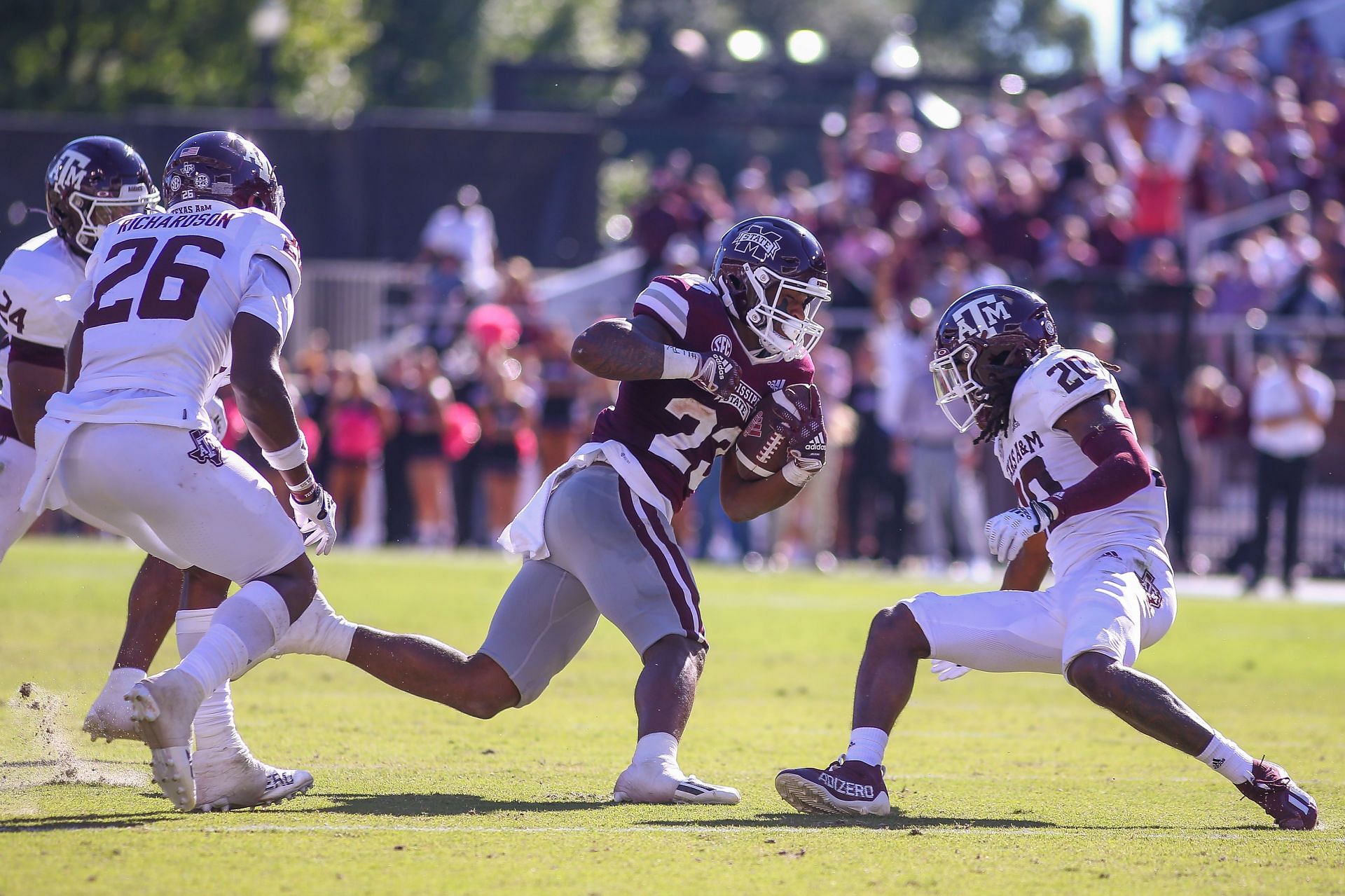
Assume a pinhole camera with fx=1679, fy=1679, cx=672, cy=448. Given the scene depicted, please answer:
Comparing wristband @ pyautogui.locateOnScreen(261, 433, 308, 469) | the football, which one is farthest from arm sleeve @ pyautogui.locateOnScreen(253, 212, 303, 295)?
the football

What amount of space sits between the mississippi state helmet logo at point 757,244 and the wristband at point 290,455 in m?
1.67

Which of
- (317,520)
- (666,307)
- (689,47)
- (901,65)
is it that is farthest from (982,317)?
(901,65)

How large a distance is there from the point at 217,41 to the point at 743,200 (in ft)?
49.3

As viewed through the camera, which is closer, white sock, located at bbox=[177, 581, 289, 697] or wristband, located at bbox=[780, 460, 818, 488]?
white sock, located at bbox=[177, 581, 289, 697]

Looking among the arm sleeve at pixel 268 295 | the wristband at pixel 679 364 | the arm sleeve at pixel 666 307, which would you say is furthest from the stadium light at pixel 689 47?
the arm sleeve at pixel 268 295

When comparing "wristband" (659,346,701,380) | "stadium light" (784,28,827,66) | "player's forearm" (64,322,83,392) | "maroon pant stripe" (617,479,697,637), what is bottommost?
"maroon pant stripe" (617,479,697,637)

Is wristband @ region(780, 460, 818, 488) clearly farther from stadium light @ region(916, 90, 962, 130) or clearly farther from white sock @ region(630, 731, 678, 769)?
stadium light @ region(916, 90, 962, 130)

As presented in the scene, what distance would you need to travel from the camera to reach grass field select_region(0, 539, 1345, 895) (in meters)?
4.33

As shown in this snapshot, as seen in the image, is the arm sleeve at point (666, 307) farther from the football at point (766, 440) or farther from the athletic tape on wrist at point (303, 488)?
the athletic tape on wrist at point (303, 488)

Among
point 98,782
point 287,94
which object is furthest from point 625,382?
point 287,94

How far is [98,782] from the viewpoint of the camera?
5633mm

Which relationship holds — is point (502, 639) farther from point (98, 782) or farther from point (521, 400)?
point (521, 400)

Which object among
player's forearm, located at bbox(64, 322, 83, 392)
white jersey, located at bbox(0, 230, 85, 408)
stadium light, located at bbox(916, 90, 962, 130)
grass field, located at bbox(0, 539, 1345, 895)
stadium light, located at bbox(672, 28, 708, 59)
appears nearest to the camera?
grass field, located at bbox(0, 539, 1345, 895)

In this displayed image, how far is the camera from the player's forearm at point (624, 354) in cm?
542
